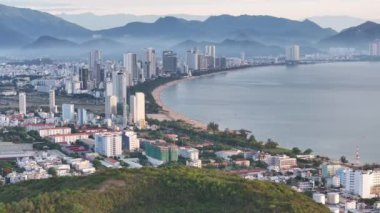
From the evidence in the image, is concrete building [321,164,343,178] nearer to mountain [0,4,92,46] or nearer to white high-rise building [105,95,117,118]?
white high-rise building [105,95,117,118]

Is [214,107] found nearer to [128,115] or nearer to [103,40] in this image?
[128,115]

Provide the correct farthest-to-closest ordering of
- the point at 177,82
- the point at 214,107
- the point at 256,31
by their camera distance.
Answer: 1. the point at 256,31
2. the point at 177,82
3. the point at 214,107

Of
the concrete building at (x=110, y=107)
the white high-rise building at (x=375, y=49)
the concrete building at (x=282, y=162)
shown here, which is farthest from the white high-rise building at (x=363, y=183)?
the white high-rise building at (x=375, y=49)

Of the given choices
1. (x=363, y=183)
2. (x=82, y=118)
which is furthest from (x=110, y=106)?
(x=363, y=183)

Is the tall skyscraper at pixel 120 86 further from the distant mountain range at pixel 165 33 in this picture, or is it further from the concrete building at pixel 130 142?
the distant mountain range at pixel 165 33

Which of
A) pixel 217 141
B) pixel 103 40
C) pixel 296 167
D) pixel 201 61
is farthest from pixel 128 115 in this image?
pixel 103 40

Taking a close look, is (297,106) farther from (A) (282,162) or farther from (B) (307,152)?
(A) (282,162)
